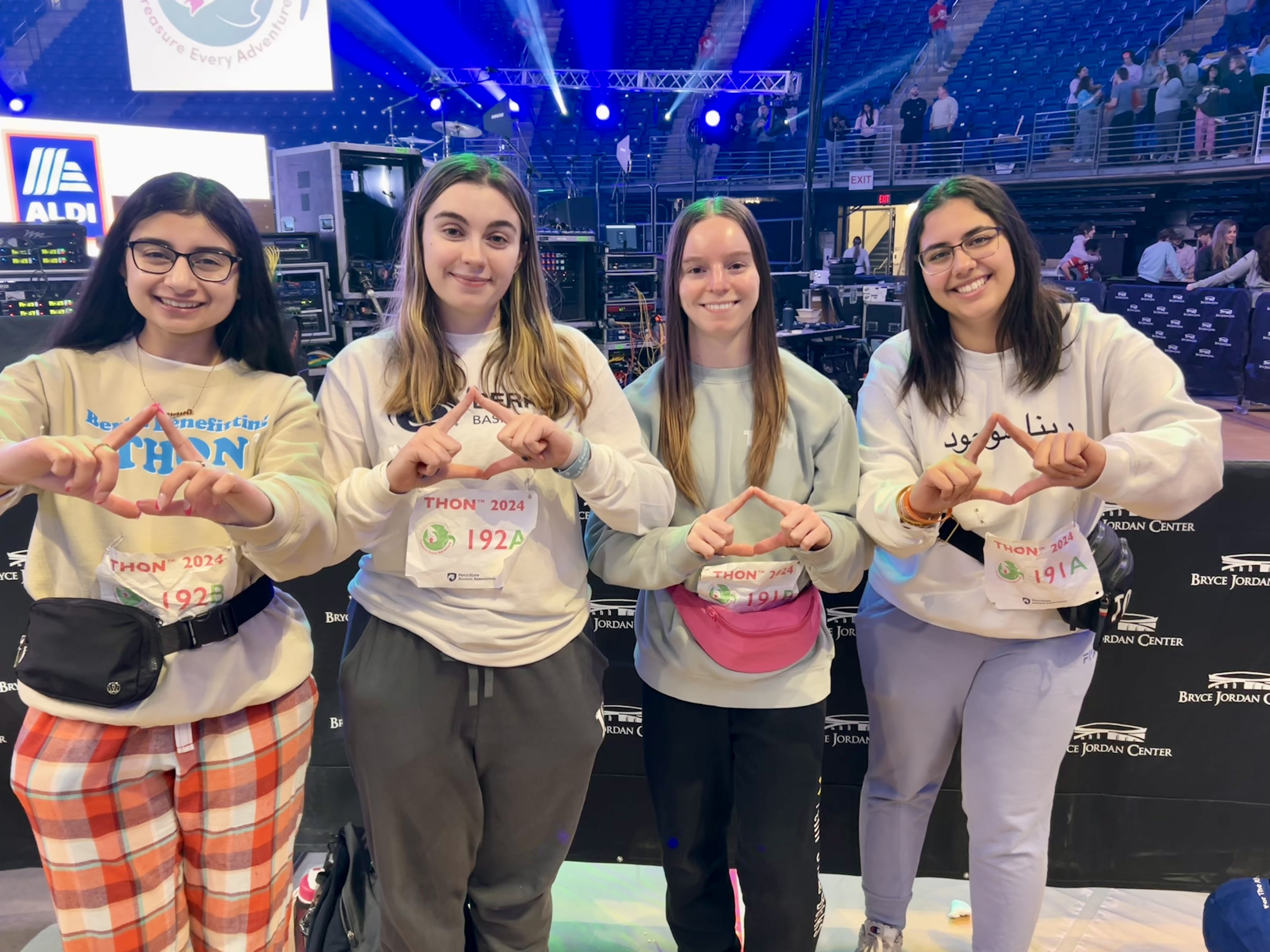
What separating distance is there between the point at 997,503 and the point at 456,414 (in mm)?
968

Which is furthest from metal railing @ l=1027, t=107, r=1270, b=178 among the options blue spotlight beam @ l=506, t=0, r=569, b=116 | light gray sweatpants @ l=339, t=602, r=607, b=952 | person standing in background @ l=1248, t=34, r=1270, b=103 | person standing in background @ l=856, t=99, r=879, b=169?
light gray sweatpants @ l=339, t=602, r=607, b=952

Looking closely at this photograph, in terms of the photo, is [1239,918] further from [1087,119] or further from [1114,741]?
[1087,119]

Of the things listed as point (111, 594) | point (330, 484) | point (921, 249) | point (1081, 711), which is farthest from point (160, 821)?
point (1081, 711)

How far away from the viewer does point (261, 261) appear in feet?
4.34

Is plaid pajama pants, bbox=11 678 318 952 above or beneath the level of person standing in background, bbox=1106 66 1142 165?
beneath

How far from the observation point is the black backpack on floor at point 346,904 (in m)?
1.56

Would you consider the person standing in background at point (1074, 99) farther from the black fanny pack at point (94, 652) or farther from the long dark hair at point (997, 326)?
the black fanny pack at point (94, 652)

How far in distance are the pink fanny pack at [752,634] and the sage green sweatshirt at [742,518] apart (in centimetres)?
2

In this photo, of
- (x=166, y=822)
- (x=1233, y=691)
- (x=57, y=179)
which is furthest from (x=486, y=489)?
(x=57, y=179)

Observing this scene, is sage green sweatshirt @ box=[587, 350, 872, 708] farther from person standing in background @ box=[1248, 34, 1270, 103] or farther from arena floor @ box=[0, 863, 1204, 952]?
person standing in background @ box=[1248, 34, 1270, 103]

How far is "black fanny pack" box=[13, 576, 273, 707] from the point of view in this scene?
3.69ft

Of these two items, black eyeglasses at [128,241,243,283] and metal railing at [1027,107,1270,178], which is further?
metal railing at [1027,107,1270,178]

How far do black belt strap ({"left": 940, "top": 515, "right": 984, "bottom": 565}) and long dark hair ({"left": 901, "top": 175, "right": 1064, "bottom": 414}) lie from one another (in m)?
0.21

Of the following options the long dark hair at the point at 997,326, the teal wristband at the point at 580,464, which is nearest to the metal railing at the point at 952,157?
the long dark hair at the point at 997,326
